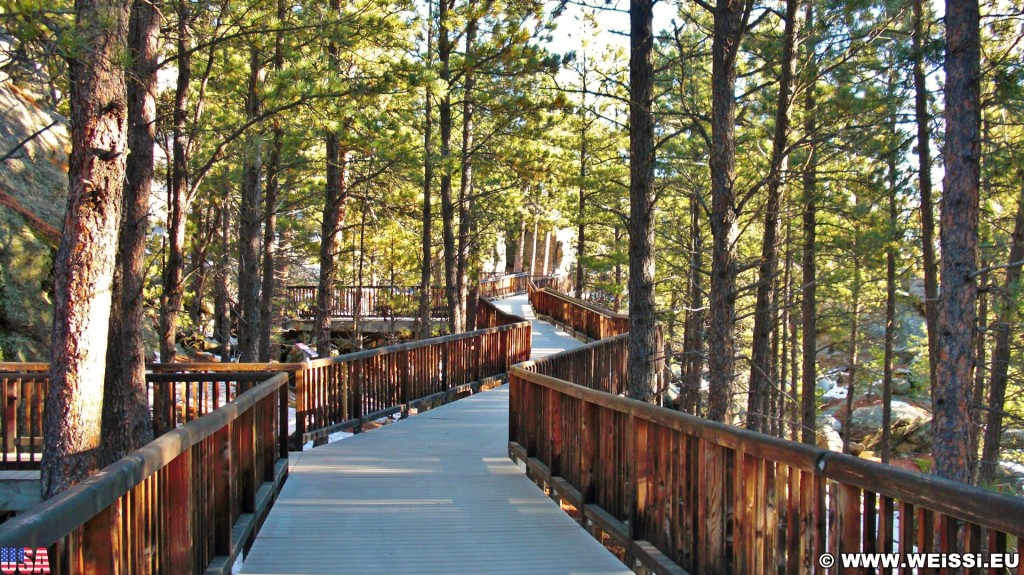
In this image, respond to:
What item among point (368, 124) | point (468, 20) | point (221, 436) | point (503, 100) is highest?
point (468, 20)

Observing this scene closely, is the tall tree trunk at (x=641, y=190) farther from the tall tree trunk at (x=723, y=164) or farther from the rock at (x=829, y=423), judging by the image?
the rock at (x=829, y=423)

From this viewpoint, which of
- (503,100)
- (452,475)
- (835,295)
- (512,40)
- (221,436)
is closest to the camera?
(221,436)

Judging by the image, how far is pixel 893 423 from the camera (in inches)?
1203

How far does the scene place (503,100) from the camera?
1630 centimetres

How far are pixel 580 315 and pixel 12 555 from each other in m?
22.7

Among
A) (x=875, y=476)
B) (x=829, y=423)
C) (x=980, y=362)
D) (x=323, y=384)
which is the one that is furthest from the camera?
(x=829, y=423)

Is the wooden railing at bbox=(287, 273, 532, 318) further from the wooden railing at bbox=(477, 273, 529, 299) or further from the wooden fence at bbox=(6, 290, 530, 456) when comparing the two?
the wooden fence at bbox=(6, 290, 530, 456)

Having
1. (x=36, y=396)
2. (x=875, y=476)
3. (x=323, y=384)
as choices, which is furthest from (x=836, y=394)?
(x=875, y=476)

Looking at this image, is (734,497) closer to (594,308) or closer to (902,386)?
(594,308)

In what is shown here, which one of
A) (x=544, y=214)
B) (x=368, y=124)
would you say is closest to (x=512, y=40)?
(x=368, y=124)

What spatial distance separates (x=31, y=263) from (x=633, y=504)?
12138 millimetres

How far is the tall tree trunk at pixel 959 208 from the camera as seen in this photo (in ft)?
29.5

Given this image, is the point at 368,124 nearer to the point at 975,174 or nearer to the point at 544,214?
the point at 975,174

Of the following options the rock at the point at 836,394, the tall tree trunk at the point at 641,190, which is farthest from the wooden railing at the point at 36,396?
the rock at the point at 836,394
